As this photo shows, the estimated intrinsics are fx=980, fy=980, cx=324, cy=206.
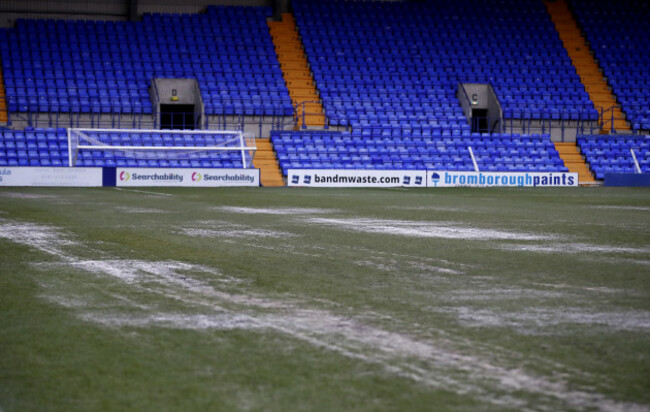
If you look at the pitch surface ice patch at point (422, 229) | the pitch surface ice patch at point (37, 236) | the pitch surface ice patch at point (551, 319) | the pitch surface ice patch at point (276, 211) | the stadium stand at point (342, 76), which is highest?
the stadium stand at point (342, 76)

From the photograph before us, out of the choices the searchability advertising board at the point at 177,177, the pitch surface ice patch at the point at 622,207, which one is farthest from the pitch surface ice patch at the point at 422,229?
the searchability advertising board at the point at 177,177

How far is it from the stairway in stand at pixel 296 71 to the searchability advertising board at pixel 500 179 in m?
6.95

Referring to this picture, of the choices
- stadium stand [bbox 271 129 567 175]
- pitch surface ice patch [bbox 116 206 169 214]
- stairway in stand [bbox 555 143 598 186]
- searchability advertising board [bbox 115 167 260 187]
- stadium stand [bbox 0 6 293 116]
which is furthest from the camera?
stairway in stand [bbox 555 143 598 186]

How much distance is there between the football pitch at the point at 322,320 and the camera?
4266 millimetres

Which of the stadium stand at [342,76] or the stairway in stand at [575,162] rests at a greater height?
the stadium stand at [342,76]

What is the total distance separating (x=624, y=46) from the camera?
153 ft

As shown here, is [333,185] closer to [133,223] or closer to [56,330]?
[133,223]

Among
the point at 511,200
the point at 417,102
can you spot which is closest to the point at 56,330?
the point at 511,200

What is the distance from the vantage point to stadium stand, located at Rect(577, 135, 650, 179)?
3956cm

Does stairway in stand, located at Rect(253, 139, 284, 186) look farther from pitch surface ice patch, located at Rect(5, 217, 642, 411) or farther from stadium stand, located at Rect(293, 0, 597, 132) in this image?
pitch surface ice patch, located at Rect(5, 217, 642, 411)

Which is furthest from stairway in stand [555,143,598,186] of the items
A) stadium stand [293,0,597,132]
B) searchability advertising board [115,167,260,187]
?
searchability advertising board [115,167,260,187]

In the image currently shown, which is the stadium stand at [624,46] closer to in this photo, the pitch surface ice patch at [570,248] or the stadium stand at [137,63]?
the stadium stand at [137,63]

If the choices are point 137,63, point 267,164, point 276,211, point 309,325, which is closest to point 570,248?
point 309,325

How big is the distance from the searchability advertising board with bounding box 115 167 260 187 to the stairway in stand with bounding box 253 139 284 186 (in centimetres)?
182
